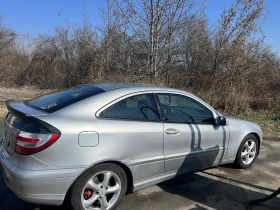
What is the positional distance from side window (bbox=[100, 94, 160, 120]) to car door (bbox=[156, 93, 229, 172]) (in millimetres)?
157

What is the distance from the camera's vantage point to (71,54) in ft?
Answer: 58.2

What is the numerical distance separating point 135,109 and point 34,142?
1273 mm

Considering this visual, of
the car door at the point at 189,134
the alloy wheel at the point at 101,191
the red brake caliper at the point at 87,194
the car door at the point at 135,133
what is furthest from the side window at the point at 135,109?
the red brake caliper at the point at 87,194

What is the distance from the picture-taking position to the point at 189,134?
12.8 ft

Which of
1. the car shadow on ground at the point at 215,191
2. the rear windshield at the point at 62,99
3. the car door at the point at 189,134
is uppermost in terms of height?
the rear windshield at the point at 62,99

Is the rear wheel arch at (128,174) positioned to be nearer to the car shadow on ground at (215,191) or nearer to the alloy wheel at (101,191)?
the alloy wheel at (101,191)

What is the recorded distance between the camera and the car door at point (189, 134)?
3.76 metres

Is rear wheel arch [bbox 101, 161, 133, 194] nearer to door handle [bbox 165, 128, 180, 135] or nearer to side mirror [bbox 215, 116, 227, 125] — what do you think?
door handle [bbox 165, 128, 180, 135]

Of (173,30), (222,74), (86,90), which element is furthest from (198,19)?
(86,90)

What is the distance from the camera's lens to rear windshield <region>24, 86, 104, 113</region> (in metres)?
3.26

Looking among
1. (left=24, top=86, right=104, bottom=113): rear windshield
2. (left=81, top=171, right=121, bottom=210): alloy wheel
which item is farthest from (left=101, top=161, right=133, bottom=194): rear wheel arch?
(left=24, top=86, right=104, bottom=113): rear windshield

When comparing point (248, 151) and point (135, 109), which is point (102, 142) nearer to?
point (135, 109)

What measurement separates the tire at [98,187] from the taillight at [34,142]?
518 mm

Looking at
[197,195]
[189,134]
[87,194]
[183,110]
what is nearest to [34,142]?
[87,194]
